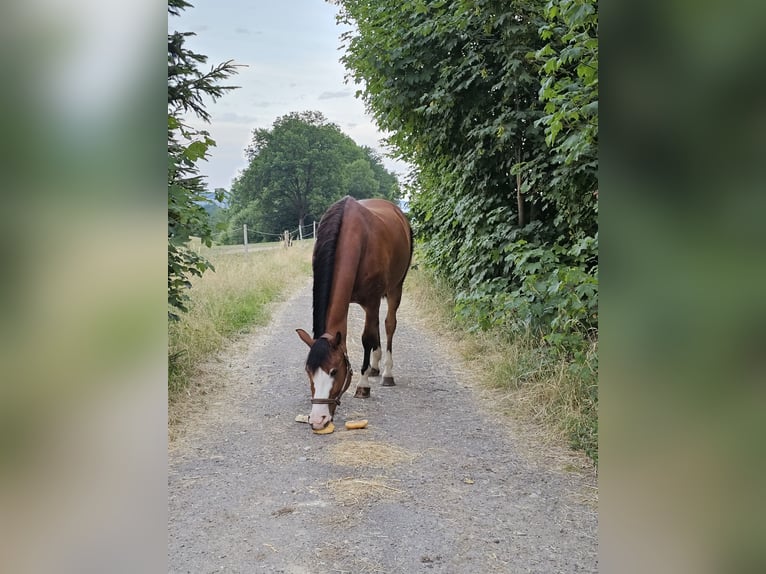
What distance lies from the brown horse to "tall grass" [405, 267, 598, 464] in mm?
987

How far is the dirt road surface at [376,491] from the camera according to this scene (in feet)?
7.28

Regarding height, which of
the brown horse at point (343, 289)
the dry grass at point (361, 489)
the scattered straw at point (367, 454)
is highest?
the brown horse at point (343, 289)

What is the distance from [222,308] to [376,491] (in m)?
5.17

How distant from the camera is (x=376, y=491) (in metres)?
2.79

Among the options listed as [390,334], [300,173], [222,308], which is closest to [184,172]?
[390,334]

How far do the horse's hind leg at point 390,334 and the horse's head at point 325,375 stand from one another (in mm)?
1328

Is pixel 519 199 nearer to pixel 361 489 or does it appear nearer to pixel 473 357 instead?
pixel 473 357

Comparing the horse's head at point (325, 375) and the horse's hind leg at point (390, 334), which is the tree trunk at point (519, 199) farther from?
the horse's head at point (325, 375)

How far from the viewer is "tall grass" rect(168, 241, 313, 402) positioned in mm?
4746

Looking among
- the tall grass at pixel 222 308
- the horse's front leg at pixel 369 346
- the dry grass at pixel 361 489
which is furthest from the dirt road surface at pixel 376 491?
the tall grass at pixel 222 308

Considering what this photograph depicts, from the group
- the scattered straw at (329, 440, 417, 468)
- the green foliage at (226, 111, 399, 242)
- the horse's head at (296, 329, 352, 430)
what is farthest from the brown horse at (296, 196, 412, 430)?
the green foliage at (226, 111, 399, 242)

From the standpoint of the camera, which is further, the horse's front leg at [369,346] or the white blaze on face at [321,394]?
the horse's front leg at [369,346]
